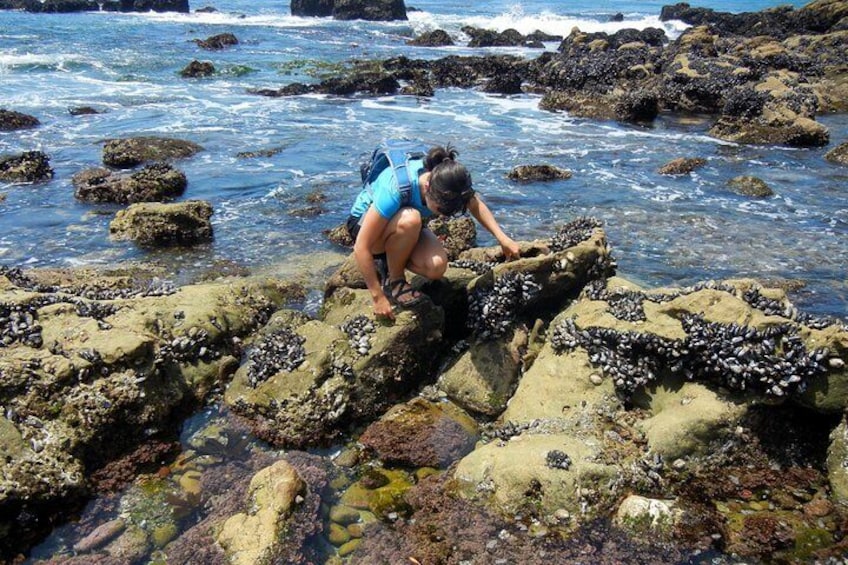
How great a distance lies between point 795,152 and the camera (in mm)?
18234

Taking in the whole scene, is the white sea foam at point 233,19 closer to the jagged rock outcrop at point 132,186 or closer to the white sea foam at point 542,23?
the white sea foam at point 542,23

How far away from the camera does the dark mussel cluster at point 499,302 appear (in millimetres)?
7078

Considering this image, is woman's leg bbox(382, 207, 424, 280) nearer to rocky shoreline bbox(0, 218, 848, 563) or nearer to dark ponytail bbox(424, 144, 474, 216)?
dark ponytail bbox(424, 144, 474, 216)

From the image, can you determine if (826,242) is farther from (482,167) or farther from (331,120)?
(331,120)

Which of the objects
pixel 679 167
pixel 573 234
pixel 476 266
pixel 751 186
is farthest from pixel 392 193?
pixel 679 167

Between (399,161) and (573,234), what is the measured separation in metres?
2.98

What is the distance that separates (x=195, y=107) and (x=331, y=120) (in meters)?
5.71

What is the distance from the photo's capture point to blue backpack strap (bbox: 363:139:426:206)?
237 inches

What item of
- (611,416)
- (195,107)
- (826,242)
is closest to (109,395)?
(611,416)

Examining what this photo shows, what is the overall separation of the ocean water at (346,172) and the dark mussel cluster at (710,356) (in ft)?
12.7

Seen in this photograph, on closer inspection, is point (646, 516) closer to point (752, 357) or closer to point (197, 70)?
point (752, 357)

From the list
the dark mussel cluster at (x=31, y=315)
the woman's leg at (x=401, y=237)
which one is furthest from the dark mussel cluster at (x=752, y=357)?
the dark mussel cluster at (x=31, y=315)

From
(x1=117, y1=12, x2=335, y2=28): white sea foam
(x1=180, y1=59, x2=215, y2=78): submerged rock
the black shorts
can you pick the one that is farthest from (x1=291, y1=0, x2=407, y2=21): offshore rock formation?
the black shorts

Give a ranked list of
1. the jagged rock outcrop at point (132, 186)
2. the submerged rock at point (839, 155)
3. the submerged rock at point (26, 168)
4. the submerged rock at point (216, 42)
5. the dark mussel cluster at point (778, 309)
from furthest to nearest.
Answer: the submerged rock at point (216, 42) → the submerged rock at point (839, 155) → the submerged rock at point (26, 168) → the jagged rock outcrop at point (132, 186) → the dark mussel cluster at point (778, 309)
